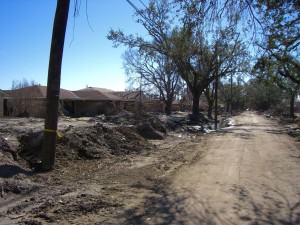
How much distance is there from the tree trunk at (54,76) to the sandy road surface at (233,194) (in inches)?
140

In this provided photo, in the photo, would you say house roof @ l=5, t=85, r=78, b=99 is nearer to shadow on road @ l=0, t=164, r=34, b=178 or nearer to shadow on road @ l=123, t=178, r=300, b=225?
shadow on road @ l=0, t=164, r=34, b=178

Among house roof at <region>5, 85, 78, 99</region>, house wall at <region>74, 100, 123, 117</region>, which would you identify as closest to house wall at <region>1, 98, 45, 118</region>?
house roof at <region>5, 85, 78, 99</region>

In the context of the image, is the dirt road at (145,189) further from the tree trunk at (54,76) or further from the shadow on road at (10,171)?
the tree trunk at (54,76)

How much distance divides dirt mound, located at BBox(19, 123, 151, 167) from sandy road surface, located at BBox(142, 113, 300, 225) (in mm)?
3462

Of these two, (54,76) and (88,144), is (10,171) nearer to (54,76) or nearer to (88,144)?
(54,76)

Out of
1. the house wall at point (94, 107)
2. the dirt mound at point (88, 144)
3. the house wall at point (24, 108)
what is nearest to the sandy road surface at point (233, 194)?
the dirt mound at point (88, 144)

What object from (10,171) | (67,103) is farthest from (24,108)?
(10,171)

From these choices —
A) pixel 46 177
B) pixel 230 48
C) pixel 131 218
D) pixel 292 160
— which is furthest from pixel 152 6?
pixel 131 218

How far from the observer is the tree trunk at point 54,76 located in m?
10.1

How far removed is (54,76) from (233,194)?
5540 millimetres

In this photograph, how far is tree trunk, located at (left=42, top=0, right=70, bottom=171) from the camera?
33.2 feet

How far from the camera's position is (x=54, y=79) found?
1020 centimetres

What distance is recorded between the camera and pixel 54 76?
10180 mm

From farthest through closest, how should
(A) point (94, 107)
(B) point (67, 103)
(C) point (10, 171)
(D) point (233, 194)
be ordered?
1. (A) point (94, 107)
2. (B) point (67, 103)
3. (C) point (10, 171)
4. (D) point (233, 194)
